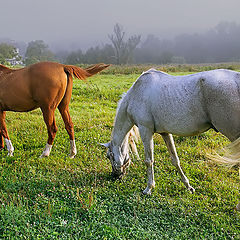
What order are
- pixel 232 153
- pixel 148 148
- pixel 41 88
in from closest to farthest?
pixel 232 153 → pixel 148 148 → pixel 41 88

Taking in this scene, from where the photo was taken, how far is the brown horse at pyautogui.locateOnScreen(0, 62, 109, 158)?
16.1ft

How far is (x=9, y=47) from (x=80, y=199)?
25819mm

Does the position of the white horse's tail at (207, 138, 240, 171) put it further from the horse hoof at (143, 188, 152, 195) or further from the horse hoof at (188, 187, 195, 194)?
the horse hoof at (143, 188, 152, 195)

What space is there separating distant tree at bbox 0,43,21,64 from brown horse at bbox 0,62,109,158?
723 inches

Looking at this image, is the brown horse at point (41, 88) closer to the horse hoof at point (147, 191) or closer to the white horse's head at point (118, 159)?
the white horse's head at point (118, 159)

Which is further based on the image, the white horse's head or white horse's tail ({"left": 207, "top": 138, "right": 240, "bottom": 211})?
the white horse's head

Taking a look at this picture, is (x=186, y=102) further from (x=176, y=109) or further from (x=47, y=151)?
(x=47, y=151)

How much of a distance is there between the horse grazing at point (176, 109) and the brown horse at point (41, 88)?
1.49m

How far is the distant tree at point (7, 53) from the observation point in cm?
2226

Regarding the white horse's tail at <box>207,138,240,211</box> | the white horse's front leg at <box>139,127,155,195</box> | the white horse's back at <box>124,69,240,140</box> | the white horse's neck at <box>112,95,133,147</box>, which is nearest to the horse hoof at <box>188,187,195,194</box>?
the white horse's front leg at <box>139,127,155,195</box>

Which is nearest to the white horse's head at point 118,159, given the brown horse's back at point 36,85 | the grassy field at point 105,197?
the grassy field at point 105,197

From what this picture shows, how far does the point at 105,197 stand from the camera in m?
3.92

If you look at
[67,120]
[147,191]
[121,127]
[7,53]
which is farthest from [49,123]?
[7,53]

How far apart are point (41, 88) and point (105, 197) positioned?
2461 millimetres
